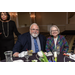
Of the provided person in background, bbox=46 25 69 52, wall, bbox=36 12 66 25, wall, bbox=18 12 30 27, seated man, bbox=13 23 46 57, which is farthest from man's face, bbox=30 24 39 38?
wall, bbox=36 12 66 25

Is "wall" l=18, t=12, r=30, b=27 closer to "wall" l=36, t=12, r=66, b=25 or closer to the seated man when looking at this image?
"wall" l=36, t=12, r=66, b=25

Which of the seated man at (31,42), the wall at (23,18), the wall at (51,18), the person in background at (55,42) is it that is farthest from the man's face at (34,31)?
the wall at (51,18)

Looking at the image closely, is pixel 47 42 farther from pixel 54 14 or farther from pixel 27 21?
pixel 54 14

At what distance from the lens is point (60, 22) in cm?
1173

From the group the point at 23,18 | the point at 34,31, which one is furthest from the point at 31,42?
the point at 23,18

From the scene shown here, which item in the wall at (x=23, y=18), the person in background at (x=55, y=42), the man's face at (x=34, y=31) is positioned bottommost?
the person in background at (x=55, y=42)

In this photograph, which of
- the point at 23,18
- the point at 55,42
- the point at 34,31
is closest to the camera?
the point at 34,31

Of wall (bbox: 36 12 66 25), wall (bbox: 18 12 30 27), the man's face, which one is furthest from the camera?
wall (bbox: 36 12 66 25)

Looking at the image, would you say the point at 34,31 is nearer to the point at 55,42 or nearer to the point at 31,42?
the point at 31,42

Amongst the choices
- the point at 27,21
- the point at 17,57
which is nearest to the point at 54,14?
the point at 27,21

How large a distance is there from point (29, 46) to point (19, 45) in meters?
0.23

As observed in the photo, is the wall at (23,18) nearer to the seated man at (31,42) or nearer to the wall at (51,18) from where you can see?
the wall at (51,18)

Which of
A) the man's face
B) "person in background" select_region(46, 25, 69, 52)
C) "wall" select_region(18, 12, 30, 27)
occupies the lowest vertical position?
"person in background" select_region(46, 25, 69, 52)

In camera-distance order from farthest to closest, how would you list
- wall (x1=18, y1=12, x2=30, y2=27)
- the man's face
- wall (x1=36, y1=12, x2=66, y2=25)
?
wall (x1=36, y1=12, x2=66, y2=25) → wall (x1=18, y1=12, x2=30, y2=27) → the man's face
